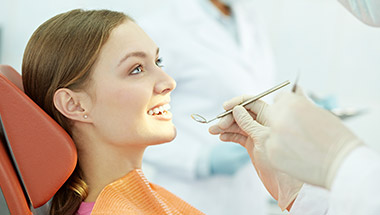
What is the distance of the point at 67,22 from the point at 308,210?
32.5 inches

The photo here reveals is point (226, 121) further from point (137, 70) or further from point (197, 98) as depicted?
point (197, 98)

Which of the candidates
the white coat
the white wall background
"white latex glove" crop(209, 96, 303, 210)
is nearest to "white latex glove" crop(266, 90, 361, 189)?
"white latex glove" crop(209, 96, 303, 210)

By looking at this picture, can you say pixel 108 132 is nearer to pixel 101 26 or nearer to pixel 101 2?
pixel 101 26

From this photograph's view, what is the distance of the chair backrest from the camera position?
1131 mm

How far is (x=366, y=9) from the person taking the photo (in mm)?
1161

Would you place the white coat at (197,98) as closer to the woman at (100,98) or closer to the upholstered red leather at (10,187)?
the woman at (100,98)

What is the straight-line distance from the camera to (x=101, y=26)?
1.29 m

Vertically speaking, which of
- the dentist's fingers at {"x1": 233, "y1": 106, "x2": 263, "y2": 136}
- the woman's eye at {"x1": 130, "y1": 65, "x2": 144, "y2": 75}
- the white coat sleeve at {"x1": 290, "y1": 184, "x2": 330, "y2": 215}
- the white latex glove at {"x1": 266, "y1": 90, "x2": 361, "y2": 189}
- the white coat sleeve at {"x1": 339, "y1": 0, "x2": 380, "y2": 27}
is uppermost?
the white coat sleeve at {"x1": 339, "y1": 0, "x2": 380, "y2": 27}

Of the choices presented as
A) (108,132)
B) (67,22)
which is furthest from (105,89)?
(67,22)

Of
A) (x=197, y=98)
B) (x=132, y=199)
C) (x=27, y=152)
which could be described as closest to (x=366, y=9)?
(x=132, y=199)

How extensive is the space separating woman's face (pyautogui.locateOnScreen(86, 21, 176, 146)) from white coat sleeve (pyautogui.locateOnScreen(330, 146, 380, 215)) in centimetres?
59

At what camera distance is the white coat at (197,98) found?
215 centimetres

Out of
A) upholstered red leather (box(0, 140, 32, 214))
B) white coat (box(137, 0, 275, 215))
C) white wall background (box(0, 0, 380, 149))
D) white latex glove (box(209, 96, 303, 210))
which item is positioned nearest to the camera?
upholstered red leather (box(0, 140, 32, 214))

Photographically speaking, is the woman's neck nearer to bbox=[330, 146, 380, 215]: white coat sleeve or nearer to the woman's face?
the woman's face
